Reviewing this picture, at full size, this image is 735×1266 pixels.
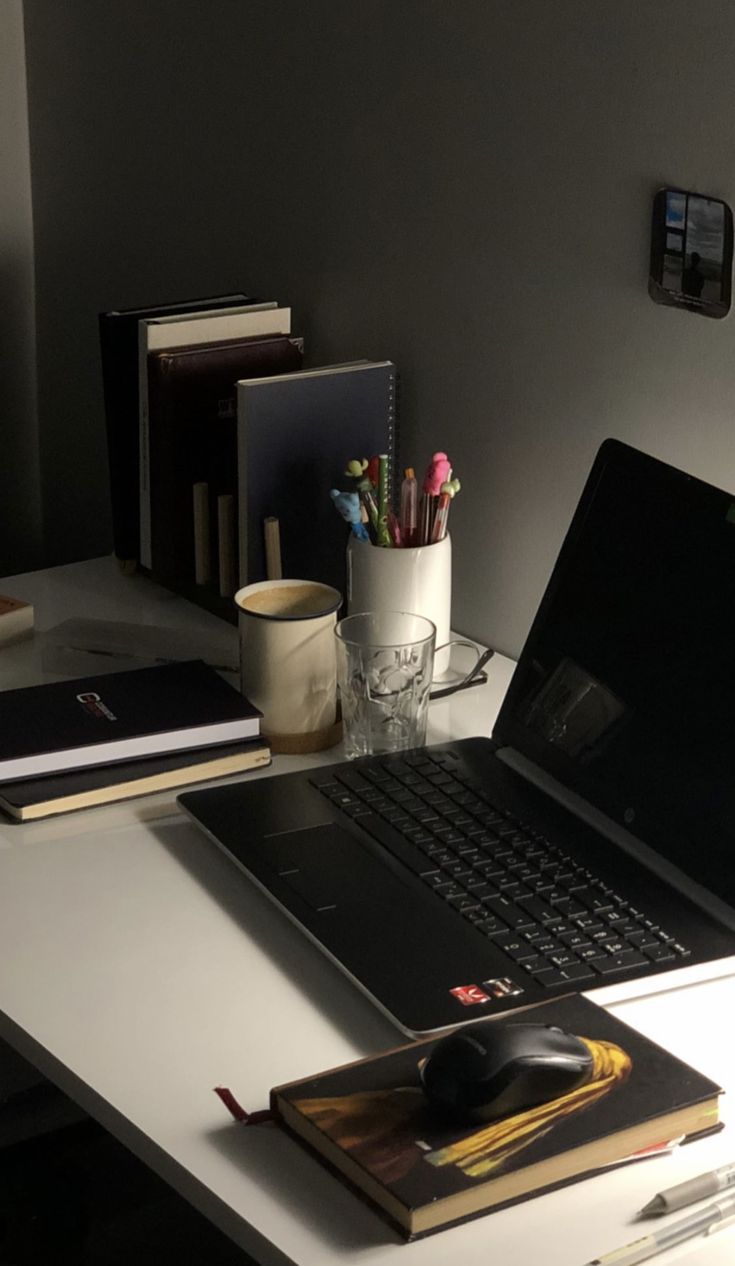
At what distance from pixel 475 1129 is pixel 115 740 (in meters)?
0.56

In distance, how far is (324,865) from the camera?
1.21 m

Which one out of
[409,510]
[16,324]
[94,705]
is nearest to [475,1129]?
[94,705]

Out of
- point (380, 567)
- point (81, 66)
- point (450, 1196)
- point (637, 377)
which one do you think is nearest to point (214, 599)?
point (380, 567)

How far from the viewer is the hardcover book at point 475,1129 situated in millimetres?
864

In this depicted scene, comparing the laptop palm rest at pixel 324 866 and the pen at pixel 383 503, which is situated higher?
the pen at pixel 383 503

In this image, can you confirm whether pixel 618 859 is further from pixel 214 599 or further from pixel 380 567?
pixel 214 599

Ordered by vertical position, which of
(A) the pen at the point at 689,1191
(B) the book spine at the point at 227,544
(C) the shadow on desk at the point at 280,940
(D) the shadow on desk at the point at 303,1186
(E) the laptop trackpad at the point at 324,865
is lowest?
(D) the shadow on desk at the point at 303,1186

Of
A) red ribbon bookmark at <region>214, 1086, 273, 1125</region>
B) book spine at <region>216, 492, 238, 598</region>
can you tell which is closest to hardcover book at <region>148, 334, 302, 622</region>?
book spine at <region>216, 492, 238, 598</region>

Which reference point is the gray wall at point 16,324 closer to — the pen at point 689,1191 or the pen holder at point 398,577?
the pen holder at point 398,577

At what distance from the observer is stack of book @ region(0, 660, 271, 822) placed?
132 centimetres

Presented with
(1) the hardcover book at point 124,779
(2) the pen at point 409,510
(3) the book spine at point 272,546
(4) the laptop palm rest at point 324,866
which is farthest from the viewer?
(3) the book spine at point 272,546

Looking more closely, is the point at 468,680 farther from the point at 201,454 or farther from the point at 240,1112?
the point at 240,1112

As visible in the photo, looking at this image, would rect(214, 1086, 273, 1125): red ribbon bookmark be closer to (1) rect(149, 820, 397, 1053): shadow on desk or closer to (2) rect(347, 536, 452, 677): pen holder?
(1) rect(149, 820, 397, 1053): shadow on desk

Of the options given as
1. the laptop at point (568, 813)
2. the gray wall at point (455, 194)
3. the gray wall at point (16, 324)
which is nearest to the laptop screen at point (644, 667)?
the laptop at point (568, 813)
